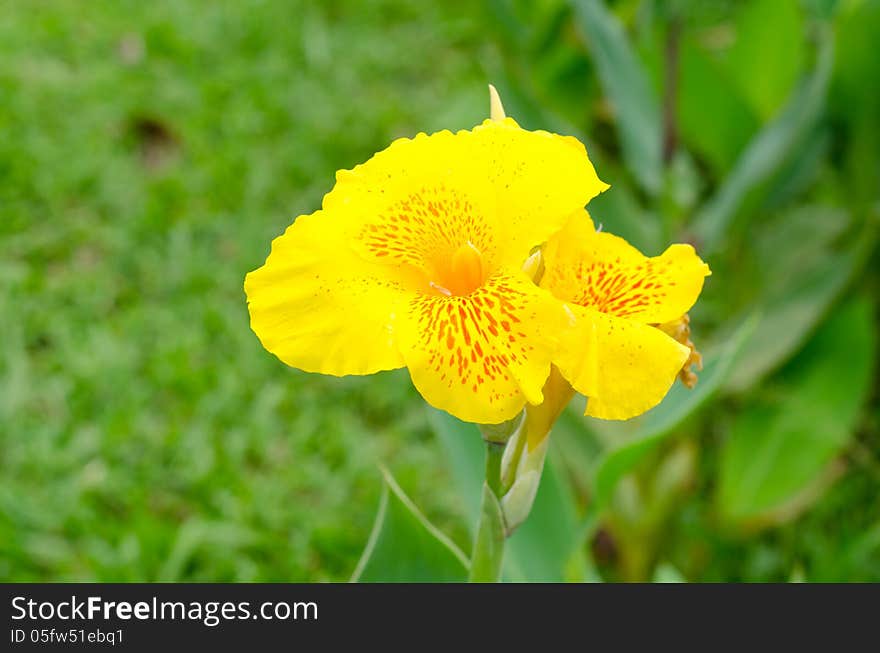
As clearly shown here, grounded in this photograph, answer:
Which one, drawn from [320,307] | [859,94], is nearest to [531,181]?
[320,307]

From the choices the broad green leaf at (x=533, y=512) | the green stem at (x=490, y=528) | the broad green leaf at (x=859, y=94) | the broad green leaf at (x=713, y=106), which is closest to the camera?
the green stem at (x=490, y=528)

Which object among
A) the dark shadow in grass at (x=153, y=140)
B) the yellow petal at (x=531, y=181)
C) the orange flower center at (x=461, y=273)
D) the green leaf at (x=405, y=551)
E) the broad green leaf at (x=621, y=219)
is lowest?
the green leaf at (x=405, y=551)

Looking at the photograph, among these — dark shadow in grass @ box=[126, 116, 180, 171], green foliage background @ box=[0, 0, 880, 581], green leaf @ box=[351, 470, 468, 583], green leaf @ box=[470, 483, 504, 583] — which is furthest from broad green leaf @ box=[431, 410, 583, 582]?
dark shadow in grass @ box=[126, 116, 180, 171]

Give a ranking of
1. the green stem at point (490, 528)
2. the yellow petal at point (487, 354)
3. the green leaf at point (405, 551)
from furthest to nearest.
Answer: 1. the green leaf at point (405, 551)
2. the green stem at point (490, 528)
3. the yellow petal at point (487, 354)

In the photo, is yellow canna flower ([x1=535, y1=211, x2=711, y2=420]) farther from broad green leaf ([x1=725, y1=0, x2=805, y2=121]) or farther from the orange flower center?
broad green leaf ([x1=725, y1=0, x2=805, y2=121])

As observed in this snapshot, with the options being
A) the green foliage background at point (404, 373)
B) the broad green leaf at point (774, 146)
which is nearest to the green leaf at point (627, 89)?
the green foliage background at point (404, 373)

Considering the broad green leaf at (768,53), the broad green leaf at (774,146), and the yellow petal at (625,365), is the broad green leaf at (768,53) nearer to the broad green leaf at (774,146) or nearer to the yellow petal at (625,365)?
the broad green leaf at (774,146)

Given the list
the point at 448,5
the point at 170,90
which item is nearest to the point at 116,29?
the point at 170,90
